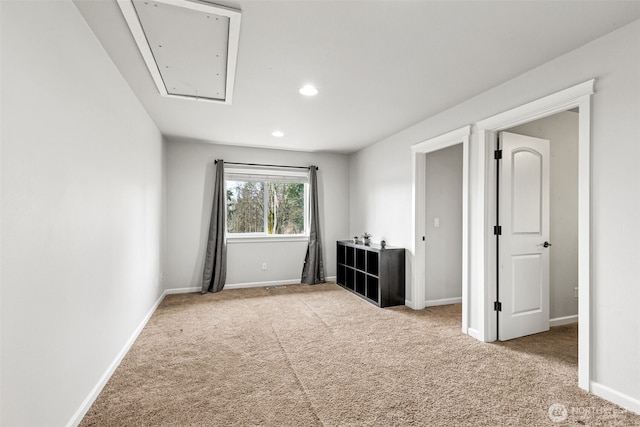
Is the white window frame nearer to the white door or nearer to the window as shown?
the window

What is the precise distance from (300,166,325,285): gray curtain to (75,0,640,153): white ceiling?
1.98 metres

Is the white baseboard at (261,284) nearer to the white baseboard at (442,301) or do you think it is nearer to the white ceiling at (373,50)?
the white baseboard at (442,301)

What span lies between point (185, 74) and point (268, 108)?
3.22 ft

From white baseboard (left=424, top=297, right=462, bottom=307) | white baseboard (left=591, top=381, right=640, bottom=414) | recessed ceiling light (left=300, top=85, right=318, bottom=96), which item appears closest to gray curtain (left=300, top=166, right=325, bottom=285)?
white baseboard (left=424, top=297, right=462, bottom=307)

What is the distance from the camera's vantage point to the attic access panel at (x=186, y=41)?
173 cm

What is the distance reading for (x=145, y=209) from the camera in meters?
3.43

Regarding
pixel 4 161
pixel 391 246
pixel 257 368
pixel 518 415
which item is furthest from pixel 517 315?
pixel 4 161

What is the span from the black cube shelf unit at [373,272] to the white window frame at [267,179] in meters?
0.80

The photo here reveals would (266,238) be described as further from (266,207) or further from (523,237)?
(523,237)

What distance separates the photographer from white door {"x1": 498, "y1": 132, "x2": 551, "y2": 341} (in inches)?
118

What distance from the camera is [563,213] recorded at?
352cm

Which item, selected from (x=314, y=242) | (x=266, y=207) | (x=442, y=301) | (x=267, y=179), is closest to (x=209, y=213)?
(x=266, y=207)

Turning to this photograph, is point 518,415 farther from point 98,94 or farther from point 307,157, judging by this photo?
point 307,157

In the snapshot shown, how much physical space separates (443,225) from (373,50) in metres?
2.80
